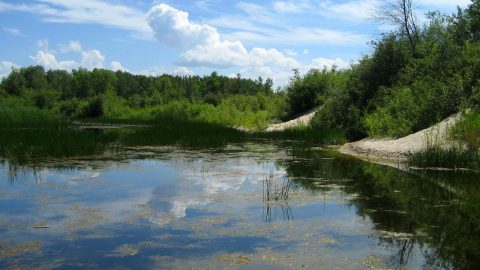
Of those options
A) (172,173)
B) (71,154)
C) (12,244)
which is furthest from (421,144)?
(12,244)

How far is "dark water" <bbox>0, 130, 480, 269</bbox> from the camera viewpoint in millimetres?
6793

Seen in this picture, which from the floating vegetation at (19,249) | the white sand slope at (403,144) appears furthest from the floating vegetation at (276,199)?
the white sand slope at (403,144)

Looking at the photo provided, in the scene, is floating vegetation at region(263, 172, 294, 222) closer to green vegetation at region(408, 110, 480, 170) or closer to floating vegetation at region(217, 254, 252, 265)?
floating vegetation at region(217, 254, 252, 265)

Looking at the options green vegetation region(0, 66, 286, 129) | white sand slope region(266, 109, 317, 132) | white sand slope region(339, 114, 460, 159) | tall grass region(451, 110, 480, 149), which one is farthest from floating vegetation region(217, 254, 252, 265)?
green vegetation region(0, 66, 286, 129)

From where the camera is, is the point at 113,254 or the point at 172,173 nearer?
the point at 113,254

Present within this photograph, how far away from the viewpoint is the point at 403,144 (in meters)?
19.3

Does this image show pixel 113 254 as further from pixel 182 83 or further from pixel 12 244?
pixel 182 83

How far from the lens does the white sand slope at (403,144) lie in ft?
58.2

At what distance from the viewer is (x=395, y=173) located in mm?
14609

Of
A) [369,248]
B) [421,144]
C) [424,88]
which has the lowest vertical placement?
[369,248]

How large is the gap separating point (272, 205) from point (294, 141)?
1599cm

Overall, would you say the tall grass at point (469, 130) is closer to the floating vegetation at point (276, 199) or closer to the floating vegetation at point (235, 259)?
the floating vegetation at point (276, 199)

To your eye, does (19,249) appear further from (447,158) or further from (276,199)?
(447,158)

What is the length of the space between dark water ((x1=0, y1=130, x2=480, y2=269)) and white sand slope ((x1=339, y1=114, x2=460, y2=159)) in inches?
79.1
